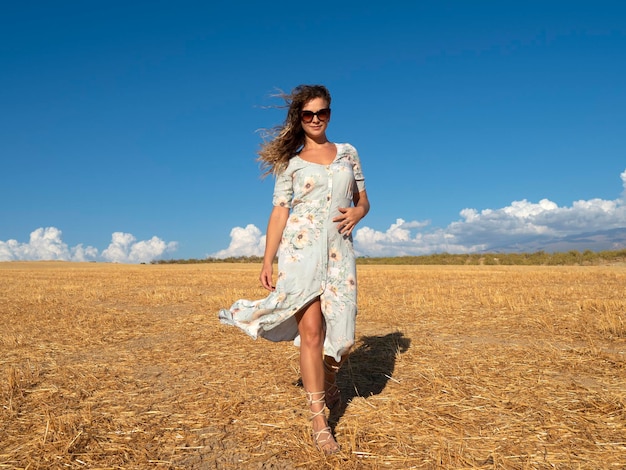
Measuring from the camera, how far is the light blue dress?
369 cm

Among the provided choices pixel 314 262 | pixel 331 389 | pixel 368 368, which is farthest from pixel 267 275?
pixel 368 368

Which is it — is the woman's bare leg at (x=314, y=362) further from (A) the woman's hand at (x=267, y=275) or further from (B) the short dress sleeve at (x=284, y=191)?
(B) the short dress sleeve at (x=284, y=191)

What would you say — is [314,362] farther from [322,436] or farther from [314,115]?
[314,115]

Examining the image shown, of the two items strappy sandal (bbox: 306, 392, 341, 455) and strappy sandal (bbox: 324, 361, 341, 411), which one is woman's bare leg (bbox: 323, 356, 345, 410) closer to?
strappy sandal (bbox: 324, 361, 341, 411)

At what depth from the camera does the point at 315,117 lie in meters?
3.95

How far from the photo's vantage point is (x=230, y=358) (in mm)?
6594

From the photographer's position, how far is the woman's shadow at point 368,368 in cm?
500

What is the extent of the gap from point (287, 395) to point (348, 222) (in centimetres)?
208

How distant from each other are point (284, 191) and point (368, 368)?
301cm

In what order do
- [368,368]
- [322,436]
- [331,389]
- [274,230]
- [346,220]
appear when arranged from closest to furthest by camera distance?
[322,436]
[346,220]
[274,230]
[331,389]
[368,368]

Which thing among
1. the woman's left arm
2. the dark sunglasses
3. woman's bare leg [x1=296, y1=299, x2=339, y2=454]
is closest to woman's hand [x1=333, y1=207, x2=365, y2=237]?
the woman's left arm

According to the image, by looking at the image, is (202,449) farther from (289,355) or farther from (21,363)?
(21,363)

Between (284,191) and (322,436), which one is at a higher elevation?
(284,191)

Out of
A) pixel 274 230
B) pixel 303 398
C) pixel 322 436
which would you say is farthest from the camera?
pixel 303 398
